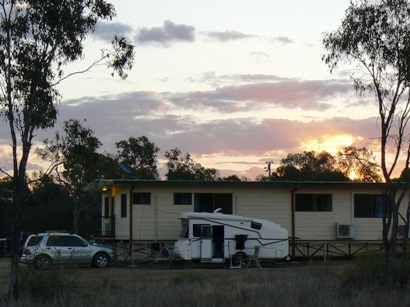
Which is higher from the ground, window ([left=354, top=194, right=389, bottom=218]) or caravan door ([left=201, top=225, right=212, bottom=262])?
window ([left=354, top=194, right=389, bottom=218])

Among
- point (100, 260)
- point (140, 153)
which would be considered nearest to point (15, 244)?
point (100, 260)

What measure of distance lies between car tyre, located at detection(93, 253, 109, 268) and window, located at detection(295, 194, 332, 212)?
30.4 ft

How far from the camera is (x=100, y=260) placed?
31562 millimetres

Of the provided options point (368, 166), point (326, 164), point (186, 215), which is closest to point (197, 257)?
point (186, 215)

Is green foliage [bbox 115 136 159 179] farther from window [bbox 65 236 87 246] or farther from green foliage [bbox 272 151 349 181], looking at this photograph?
window [bbox 65 236 87 246]

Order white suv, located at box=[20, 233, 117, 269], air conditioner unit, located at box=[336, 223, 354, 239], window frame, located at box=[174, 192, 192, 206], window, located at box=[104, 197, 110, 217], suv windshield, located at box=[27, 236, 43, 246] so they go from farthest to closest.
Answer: window, located at box=[104, 197, 110, 217] → air conditioner unit, located at box=[336, 223, 354, 239] → window frame, located at box=[174, 192, 192, 206] → suv windshield, located at box=[27, 236, 43, 246] → white suv, located at box=[20, 233, 117, 269]

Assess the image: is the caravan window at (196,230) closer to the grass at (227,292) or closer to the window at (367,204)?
the window at (367,204)

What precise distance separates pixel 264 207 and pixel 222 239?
15.0ft

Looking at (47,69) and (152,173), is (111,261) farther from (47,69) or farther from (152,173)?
(152,173)

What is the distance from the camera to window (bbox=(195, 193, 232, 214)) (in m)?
34.3

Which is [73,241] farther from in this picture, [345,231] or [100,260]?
[345,231]

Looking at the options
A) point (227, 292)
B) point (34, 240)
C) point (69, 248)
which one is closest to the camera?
point (227, 292)

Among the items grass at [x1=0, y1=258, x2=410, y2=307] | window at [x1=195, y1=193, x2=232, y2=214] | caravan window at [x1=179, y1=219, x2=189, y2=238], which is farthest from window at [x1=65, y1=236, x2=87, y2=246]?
grass at [x1=0, y1=258, x2=410, y2=307]

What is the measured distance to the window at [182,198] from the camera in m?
34.0
